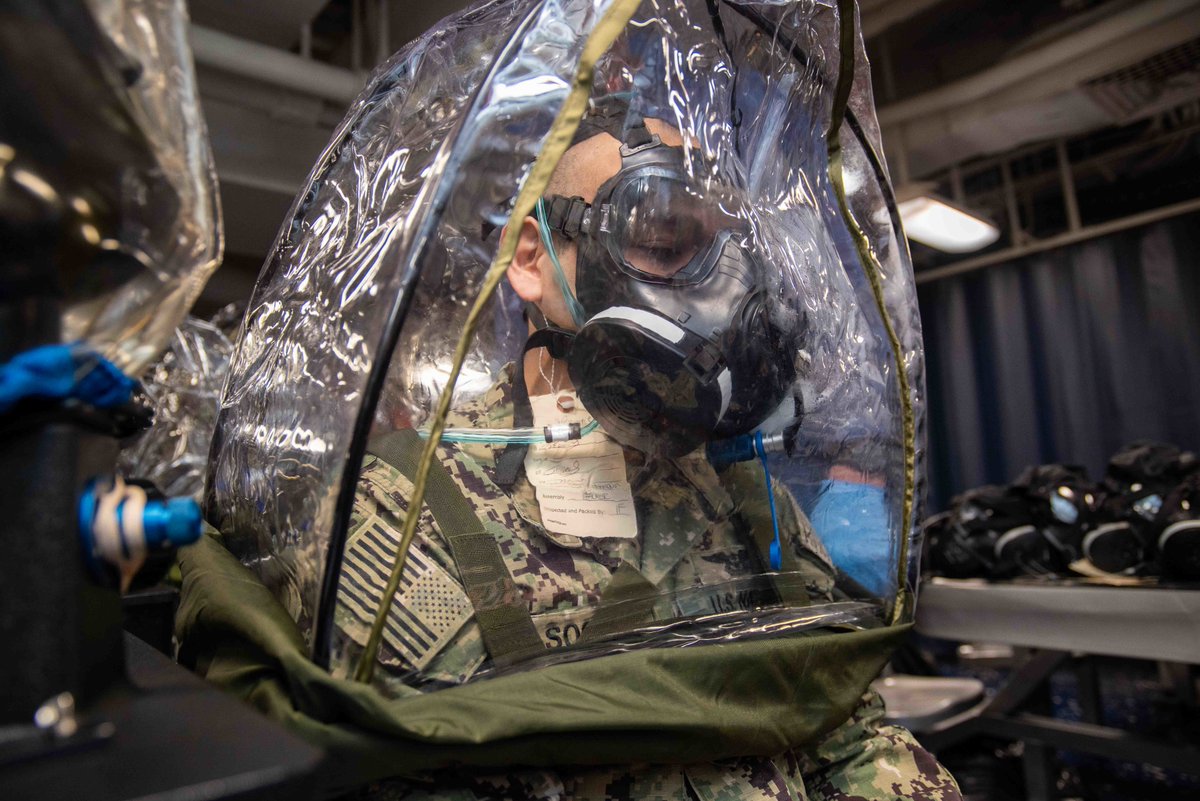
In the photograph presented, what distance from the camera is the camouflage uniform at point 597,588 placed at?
2.40 ft

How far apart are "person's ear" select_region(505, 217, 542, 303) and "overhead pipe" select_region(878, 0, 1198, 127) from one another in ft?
9.09

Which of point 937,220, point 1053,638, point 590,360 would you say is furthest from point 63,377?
point 937,220

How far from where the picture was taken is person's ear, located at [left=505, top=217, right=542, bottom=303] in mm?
973

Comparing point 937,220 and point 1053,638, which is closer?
point 1053,638

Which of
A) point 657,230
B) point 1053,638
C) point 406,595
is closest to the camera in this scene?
point 406,595

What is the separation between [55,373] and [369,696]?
31 cm

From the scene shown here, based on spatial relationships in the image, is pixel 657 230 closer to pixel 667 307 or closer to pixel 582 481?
pixel 667 307

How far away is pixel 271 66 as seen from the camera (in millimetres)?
2545

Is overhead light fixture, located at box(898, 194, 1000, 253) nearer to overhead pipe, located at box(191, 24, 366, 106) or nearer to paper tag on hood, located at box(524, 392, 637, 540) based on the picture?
overhead pipe, located at box(191, 24, 366, 106)

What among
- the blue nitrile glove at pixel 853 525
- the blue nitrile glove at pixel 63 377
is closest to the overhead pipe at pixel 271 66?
the blue nitrile glove at pixel 853 525

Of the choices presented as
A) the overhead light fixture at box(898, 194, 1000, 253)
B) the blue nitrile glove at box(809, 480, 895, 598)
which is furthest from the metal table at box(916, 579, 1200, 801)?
the overhead light fixture at box(898, 194, 1000, 253)

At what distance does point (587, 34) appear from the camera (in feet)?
2.36

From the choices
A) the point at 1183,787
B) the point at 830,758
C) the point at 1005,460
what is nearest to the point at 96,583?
the point at 830,758

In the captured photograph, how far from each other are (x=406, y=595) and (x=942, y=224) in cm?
351
